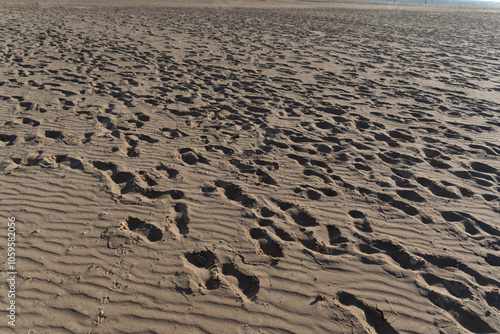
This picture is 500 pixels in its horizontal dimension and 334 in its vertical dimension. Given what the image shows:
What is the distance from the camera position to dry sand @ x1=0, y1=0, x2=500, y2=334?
2699mm

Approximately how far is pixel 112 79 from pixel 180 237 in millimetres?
5608

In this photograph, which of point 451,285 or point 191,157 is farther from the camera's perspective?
point 191,157

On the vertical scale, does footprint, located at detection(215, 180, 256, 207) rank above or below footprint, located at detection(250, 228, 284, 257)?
above

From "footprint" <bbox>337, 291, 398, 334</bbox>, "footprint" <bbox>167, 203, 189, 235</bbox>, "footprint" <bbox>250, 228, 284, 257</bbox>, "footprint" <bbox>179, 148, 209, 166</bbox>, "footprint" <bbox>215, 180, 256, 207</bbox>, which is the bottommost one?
"footprint" <bbox>337, 291, 398, 334</bbox>

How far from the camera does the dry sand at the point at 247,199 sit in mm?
2699

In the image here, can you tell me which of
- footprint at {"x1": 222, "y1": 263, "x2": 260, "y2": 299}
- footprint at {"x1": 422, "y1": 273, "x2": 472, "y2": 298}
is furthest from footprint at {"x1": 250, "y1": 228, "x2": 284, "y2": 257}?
footprint at {"x1": 422, "y1": 273, "x2": 472, "y2": 298}

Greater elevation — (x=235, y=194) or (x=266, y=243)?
(x=235, y=194)

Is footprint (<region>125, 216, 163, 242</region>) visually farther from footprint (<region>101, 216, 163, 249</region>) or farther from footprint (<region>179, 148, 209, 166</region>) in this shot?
footprint (<region>179, 148, 209, 166</region>)

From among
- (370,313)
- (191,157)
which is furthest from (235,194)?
(370,313)

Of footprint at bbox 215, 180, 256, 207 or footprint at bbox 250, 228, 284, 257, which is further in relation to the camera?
footprint at bbox 215, 180, 256, 207

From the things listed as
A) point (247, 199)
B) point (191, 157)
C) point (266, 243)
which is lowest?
point (266, 243)

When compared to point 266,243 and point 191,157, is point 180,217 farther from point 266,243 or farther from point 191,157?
point 191,157

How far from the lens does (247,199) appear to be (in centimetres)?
392

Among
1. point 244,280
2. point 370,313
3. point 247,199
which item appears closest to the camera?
point 370,313
